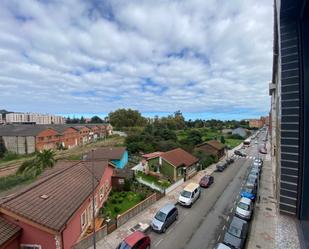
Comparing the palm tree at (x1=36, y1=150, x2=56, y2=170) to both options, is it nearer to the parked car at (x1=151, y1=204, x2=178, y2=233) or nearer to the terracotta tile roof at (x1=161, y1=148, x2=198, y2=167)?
the terracotta tile roof at (x1=161, y1=148, x2=198, y2=167)

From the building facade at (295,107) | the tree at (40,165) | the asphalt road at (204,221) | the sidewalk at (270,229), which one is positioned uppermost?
the building facade at (295,107)

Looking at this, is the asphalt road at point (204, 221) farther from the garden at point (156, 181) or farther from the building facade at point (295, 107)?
the building facade at point (295, 107)

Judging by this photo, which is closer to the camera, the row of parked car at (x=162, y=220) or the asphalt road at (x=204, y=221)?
the row of parked car at (x=162, y=220)

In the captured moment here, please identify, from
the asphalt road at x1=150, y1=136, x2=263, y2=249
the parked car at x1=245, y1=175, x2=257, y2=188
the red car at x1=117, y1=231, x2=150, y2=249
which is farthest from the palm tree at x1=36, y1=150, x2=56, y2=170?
the parked car at x1=245, y1=175, x2=257, y2=188

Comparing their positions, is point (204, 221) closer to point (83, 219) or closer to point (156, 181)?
point (83, 219)

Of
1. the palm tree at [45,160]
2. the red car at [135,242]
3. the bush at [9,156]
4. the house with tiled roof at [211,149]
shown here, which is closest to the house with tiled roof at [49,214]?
the red car at [135,242]

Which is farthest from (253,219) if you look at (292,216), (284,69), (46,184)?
(46,184)

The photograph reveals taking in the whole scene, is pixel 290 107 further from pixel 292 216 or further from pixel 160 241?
pixel 160 241
